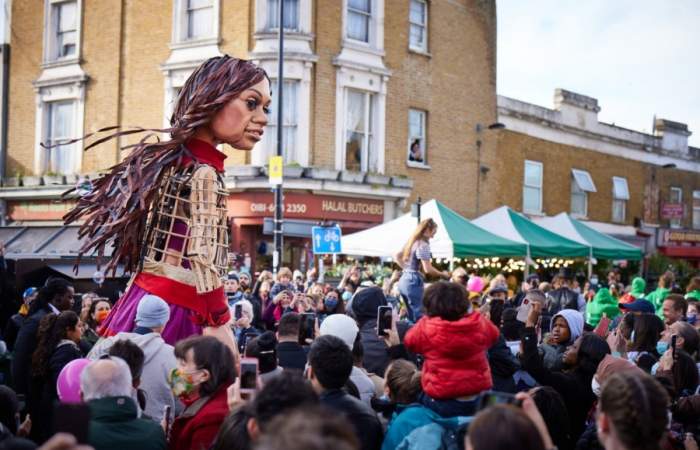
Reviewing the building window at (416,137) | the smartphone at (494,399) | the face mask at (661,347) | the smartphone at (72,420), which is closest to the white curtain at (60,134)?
the building window at (416,137)

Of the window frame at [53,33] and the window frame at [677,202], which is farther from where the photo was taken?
the window frame at [677,202]

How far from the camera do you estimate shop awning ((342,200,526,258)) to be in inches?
547

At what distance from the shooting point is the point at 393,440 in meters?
3.76

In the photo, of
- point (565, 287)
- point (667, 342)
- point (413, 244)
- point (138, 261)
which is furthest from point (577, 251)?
point (138, 261)

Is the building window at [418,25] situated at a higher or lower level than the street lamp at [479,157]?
higher

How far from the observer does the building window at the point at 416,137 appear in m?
19.8

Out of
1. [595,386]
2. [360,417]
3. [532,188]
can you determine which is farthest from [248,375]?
[532,188]

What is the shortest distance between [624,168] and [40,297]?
2401 centimetres

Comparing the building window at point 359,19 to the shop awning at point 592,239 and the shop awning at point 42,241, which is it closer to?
the shop awning at point 592,239

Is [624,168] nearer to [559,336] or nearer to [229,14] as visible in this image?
[229,14]

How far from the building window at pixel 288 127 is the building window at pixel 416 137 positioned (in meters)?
3.31

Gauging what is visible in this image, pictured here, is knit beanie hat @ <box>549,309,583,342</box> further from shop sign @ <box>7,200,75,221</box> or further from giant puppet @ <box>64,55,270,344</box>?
shop sign @ <box>7,200,75,221</box>

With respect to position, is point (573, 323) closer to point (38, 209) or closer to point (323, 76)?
point (323, 76)

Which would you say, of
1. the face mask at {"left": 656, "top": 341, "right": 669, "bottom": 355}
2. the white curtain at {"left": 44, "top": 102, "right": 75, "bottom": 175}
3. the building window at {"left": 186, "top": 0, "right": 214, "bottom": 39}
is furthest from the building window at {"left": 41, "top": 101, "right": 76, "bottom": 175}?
the face mask at {"left": 656, "top": 341, "right": 669, "bottom": 355}
